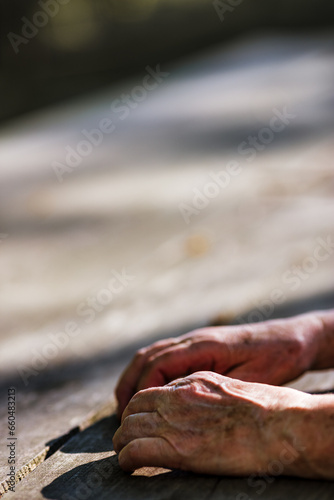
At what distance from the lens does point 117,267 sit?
7.15 feet

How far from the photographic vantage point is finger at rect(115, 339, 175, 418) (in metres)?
1.17

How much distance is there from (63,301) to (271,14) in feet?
36.5

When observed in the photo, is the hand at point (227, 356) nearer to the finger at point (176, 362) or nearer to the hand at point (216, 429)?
the finger at point (176, 362)

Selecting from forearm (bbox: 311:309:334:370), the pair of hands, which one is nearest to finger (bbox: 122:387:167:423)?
the pair of hands

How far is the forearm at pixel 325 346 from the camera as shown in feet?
4.24

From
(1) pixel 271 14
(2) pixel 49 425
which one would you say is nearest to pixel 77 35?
(1) pixel 271 14

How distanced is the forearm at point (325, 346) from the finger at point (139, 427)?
45 centimetres

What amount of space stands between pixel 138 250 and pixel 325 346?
1.13 metres

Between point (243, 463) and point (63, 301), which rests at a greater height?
point (63, 301)

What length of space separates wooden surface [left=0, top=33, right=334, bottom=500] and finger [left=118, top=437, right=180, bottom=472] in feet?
0.07

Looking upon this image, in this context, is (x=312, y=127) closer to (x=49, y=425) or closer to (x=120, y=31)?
(x=49, y=425)

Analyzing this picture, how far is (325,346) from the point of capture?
4.25ft

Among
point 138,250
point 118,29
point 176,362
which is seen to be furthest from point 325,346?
point 118,29

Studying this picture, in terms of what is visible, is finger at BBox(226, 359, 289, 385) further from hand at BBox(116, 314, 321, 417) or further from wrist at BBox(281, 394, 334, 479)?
wrist at BBox(281, 394, 334, 479)
